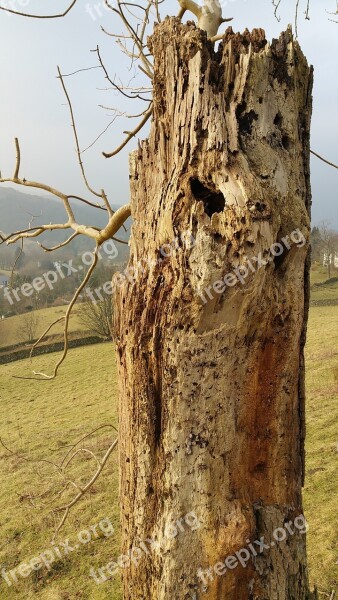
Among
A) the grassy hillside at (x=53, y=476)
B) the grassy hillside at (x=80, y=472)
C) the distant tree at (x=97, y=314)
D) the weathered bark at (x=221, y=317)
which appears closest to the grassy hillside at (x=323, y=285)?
the grassy hillside at (x=80, y=472)

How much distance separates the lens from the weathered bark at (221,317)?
1.90 m

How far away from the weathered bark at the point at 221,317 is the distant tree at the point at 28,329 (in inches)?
1080

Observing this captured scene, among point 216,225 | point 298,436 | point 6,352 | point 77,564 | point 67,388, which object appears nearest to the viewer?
point 216,225

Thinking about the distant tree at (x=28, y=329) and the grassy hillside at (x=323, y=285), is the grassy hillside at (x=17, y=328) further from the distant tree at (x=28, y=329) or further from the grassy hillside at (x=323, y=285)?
the grassy hillside at (x=323, y=285)

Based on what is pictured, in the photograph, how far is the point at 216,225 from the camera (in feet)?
6.17

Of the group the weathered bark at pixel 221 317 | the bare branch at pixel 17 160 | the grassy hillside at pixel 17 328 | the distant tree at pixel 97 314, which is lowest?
the grassy hillside at pixel 17 328

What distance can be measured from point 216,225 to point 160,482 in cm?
123

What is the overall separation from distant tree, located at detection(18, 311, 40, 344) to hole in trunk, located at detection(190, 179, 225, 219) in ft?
90.4

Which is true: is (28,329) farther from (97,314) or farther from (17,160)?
(17,160)

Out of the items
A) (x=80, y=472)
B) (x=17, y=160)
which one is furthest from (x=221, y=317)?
(x=80, y=472)

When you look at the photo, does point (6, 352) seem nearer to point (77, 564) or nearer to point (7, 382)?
point (7, 382)

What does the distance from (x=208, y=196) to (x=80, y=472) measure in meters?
8.09

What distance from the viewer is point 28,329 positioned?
94.4 ft

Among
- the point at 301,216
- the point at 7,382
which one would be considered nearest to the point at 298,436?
the point at 301,216
